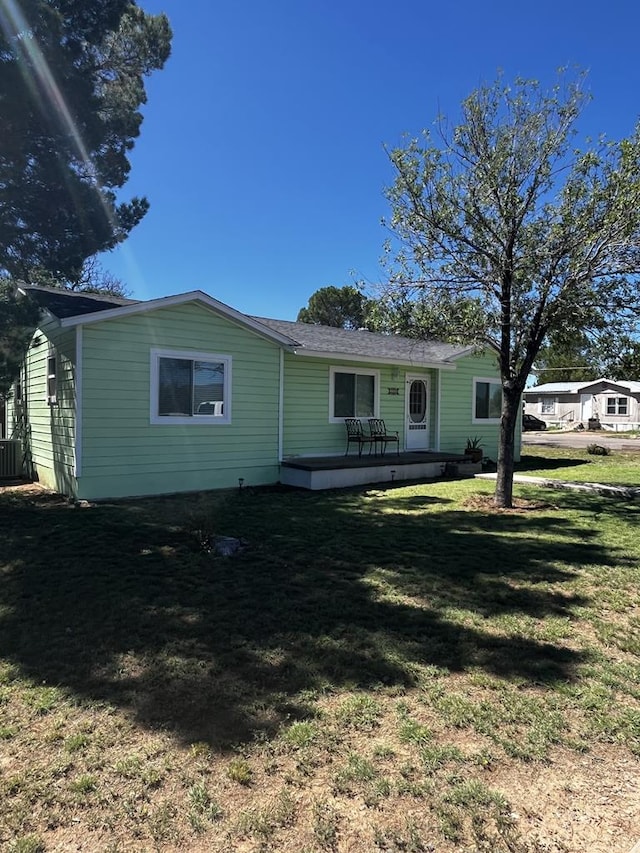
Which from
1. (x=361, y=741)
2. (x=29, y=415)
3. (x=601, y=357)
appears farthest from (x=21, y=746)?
(x=29, y=415)

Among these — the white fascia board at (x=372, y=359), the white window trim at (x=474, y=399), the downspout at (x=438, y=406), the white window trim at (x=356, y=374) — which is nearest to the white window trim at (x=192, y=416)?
the white fascia board at (x=372, y=359)

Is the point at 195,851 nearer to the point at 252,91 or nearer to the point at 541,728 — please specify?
the point at 541,728

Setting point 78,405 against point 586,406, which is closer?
point 78,405

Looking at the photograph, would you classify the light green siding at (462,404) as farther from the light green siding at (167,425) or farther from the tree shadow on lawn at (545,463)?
the light green siding at (167,425)

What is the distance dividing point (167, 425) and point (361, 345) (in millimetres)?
5911

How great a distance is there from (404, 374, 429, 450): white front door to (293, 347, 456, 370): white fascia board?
1.88 ft

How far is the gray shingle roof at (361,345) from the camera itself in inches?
471

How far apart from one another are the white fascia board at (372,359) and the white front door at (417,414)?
0.57 meters

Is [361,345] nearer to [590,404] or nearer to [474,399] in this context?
[474,399]

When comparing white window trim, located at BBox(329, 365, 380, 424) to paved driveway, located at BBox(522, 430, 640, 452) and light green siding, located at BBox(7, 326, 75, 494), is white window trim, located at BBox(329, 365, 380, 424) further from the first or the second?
paved driveway, located at BBox(522, 430, 640, 452)

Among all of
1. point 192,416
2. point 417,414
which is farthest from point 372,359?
point 192,416

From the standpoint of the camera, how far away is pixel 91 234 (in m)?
10.4

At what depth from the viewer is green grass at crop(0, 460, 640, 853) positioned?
6.73ft

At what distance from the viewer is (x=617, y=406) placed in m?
37.5
